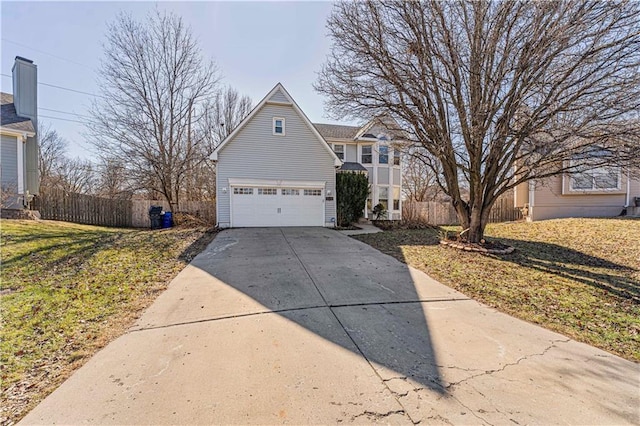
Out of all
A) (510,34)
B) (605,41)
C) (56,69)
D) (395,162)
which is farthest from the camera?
(395,162)

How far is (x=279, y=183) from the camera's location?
47.5ft

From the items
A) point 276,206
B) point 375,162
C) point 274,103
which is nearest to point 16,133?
point 274,103

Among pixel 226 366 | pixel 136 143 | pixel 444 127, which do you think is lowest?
pixel 226 366

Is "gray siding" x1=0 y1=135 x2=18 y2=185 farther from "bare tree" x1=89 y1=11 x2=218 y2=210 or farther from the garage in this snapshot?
the garage

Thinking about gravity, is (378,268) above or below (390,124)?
below

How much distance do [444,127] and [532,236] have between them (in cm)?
654

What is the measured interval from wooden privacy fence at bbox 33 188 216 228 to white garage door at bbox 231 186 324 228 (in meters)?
2.75

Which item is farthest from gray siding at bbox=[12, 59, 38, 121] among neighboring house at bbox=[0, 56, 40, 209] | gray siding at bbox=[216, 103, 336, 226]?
gray siding at bbox=[216, 103, 336, 226]

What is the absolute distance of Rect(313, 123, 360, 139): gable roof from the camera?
19905mm

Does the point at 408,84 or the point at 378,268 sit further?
the point at 408,84

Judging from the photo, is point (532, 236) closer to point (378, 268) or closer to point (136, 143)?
point (378, 268)

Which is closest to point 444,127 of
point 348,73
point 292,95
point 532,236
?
point 348,73

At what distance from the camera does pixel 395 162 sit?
66.1 ft

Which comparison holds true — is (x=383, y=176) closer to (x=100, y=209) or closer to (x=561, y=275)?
(x=561, y=275)
